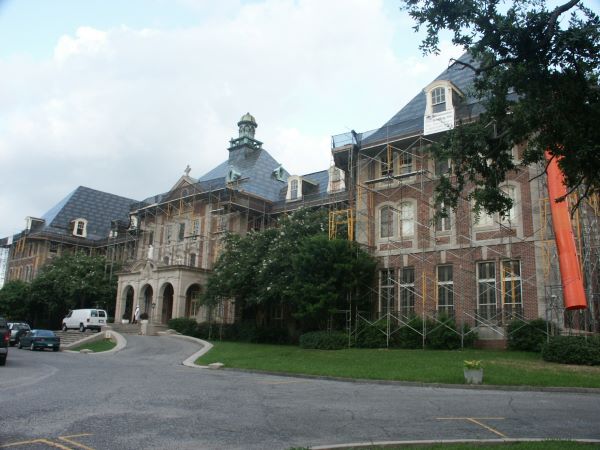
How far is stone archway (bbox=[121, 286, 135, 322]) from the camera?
4656cm

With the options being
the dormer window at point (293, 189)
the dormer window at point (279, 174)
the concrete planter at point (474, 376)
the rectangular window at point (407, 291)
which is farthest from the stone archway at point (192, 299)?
the concrete planter at point (474, 376)

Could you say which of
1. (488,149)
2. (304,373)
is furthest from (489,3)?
(304,373)

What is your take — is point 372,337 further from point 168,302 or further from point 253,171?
point 253,171

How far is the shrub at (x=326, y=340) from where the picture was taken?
27.0 meters

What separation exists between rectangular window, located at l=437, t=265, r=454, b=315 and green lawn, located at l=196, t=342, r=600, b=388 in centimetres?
353

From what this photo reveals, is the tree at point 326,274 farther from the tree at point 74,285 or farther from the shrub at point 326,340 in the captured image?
the tree at point 74,285

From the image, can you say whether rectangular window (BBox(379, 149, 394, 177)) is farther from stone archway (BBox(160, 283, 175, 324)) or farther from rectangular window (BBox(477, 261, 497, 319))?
stone archway (BBox(160, 283, 175, 324))

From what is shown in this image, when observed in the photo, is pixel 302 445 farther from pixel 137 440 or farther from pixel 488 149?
pixel 488 149

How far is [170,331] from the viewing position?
38.1 m

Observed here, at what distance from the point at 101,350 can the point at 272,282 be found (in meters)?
10.0

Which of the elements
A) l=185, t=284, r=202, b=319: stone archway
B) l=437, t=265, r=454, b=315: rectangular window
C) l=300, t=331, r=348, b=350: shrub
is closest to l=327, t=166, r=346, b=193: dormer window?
l=437, t=265, r=454, b=315: rectangular window

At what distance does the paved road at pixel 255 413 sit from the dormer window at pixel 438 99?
1868 cm

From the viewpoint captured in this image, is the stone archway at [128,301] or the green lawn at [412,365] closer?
the green lawn at [412,365]

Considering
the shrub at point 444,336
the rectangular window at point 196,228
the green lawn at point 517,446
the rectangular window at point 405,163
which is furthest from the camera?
the rectangular window at point 196,228
